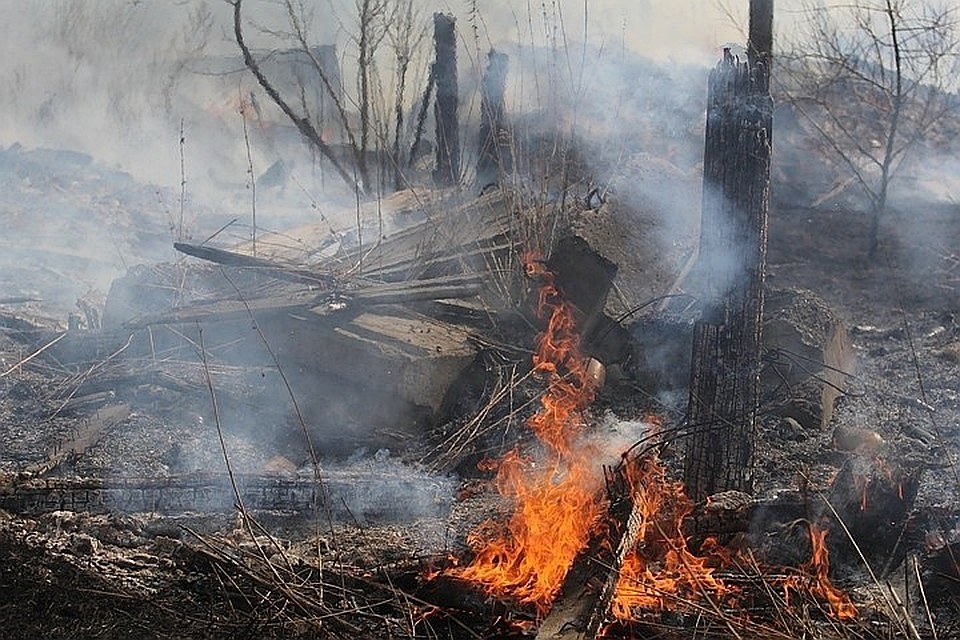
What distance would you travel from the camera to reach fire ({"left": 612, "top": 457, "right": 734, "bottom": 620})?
4.01 metres

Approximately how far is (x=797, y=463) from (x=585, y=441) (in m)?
1.36

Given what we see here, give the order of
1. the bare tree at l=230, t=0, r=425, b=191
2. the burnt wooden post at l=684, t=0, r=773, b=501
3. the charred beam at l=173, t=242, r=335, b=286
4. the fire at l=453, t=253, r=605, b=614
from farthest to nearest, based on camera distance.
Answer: the bare tree at l=230, t=0, r=425, b=191, the charred beam at l=173, t=242, r=335, b=286, the burnt wooden post at l=684, t=0, r=773, b=501, the fire at l=453, t=253, r=605, b=614

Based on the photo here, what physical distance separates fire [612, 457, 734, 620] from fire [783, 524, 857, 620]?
36cm

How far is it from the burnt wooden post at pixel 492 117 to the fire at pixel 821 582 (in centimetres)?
599

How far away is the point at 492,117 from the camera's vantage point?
974 centimetres

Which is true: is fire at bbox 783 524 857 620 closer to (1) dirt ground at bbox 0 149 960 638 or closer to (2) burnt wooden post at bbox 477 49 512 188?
(1) dirt ground at bbox 0 149 960 638

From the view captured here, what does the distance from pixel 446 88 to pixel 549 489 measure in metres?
7.67

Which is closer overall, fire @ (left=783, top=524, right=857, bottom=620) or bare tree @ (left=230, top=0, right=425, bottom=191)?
fire @ (left=783, top=524, right=857, bottom=620)

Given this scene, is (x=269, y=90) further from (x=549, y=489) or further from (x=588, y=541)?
(x=588, y=541)

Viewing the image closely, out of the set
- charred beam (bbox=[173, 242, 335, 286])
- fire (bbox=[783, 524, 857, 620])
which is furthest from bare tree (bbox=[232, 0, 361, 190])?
fire (bbox=[783, 524, 857, 620])

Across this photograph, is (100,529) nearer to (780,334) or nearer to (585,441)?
(585,441)

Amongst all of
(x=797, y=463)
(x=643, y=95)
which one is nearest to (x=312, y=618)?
(x=797, y=463)

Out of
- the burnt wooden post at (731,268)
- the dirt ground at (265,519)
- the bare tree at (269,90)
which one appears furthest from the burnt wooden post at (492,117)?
the burnt wooden post at (731,268)

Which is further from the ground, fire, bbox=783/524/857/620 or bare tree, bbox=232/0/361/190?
bare tree, bbox=232/0/361/190
